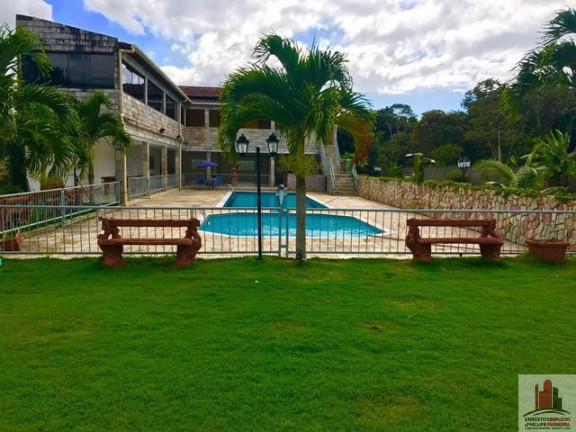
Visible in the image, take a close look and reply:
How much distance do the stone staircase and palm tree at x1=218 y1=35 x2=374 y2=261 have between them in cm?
1835

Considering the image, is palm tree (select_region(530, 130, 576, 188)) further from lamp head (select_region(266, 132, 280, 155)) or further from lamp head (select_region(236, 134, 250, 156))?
lamp head (select_region(236, 134, 250, 156))

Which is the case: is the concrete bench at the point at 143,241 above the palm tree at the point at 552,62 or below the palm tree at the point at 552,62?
below

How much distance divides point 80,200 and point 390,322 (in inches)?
449

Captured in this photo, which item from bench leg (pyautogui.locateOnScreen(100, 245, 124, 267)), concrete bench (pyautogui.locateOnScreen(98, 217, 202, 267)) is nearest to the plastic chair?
concrete bench (pyautogui.locateOnScreen(98, 217, 202, 267))

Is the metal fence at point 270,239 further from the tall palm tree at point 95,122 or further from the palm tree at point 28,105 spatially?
the tall palm tree at point 95,122

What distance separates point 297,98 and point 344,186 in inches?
758

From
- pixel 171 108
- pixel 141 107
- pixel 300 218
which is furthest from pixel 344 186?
pixel 300 218

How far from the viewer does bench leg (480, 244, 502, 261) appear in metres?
7.63

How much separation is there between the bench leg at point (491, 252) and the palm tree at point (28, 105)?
26.5 feet

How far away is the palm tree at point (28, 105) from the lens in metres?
7.02

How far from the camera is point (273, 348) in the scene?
390 cm

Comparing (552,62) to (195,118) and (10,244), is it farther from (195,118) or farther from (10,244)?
(195,118)

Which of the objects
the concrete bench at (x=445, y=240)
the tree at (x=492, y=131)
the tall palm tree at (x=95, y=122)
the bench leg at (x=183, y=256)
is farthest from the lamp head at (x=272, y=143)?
the tree at (x=492, y=131)

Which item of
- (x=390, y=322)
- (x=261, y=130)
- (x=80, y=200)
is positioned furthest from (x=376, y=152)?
(x=390, y=322)
